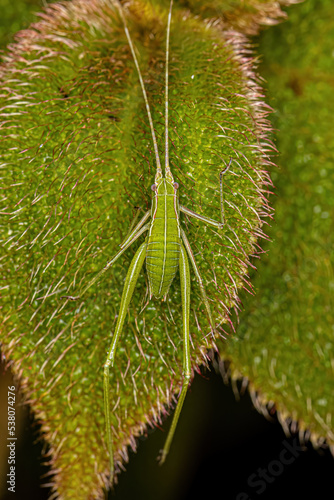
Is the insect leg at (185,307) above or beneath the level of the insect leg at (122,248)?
beneath

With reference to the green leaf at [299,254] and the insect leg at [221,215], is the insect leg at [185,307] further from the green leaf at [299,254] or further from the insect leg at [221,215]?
the green leaf at [299,254]

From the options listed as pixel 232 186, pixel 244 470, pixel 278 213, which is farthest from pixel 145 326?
pixel 244 470

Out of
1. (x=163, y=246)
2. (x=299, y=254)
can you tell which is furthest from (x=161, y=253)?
(x=299, y=254)

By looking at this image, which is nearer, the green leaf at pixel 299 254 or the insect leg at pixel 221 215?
the insect leg at pixel 221 215

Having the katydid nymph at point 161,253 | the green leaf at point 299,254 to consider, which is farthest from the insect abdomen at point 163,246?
the green leaf at point 299,254

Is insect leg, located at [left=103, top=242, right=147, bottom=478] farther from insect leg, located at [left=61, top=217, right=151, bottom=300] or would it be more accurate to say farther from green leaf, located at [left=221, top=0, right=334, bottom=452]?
green leaf, located at [left=221, top=0, right=334, bottom=452]
